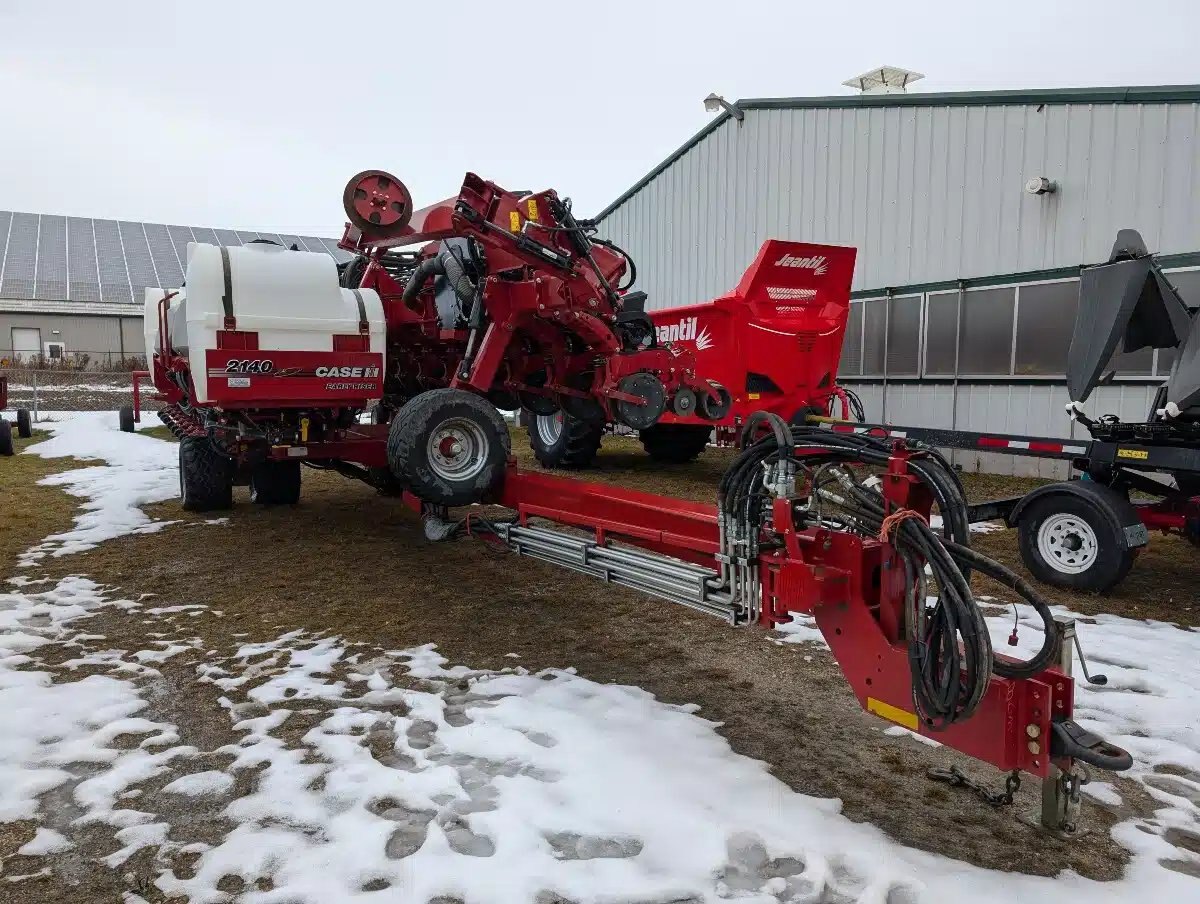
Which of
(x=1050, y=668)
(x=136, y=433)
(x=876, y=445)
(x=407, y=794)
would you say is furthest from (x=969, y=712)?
(x=136, y=433)

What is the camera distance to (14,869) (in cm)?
248

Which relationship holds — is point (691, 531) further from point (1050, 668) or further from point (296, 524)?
point (296, 524)

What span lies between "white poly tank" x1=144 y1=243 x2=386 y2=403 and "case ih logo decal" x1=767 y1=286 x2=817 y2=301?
5000mm

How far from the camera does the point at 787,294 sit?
9.55 meters

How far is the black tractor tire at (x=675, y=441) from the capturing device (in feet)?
38.0

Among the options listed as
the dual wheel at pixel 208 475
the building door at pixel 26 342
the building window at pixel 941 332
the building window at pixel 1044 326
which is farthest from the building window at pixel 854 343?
the building door at pixel 26 342

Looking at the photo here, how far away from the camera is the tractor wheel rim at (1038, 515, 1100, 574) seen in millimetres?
5242

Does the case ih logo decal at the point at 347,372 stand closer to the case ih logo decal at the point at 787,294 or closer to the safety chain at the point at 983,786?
the safety chain at the point at 983,786

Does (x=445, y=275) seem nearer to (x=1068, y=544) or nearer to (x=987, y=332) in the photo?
(x=1068, y=544)

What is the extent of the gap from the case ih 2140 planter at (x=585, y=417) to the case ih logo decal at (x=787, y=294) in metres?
0.02

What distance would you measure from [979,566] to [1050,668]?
0.36 m

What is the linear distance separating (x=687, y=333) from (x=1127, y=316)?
5.41 m

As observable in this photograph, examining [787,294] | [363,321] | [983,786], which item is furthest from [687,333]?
[983,786]

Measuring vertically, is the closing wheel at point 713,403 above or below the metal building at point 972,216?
below
